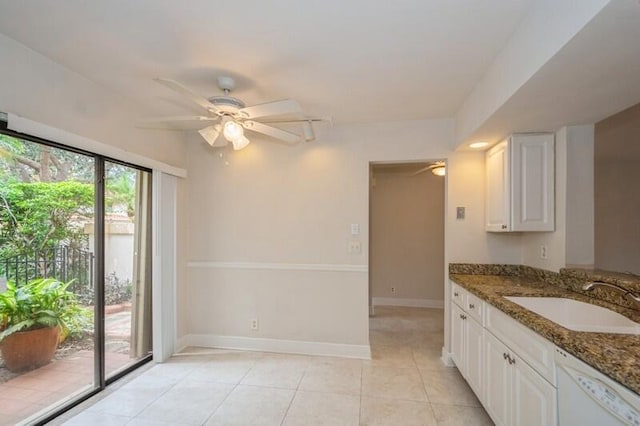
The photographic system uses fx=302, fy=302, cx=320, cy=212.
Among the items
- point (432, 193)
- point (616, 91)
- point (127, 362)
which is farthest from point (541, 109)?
point (127, 362)

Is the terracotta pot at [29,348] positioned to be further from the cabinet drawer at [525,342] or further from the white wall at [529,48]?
the white wall at [529,48]

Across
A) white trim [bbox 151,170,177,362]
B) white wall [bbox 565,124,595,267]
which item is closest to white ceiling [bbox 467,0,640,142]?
white wall [bbox 565,124,595,267]

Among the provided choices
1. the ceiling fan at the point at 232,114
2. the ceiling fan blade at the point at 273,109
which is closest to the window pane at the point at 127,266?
the ceiling fan at the point at 232,114

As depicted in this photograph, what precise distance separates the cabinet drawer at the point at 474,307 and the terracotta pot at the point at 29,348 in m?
3.09

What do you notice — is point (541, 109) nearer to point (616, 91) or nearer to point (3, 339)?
point (616, 91)

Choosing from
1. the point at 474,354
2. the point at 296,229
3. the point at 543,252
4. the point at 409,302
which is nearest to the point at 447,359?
the point at 474,354

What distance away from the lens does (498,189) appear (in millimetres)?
2699

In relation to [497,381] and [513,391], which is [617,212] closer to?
[497,381]

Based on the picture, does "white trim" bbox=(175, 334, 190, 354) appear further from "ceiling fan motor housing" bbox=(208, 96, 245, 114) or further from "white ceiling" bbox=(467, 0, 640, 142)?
"white ceiling" bbox=(467, 0, 640, 142)

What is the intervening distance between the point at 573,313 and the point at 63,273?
140 inches

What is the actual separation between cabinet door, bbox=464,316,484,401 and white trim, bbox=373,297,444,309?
284 centimetres

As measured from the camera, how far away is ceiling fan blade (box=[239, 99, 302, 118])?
1.90 metres

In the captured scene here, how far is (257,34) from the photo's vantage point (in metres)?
1.75

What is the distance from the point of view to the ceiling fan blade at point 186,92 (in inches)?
66.3
